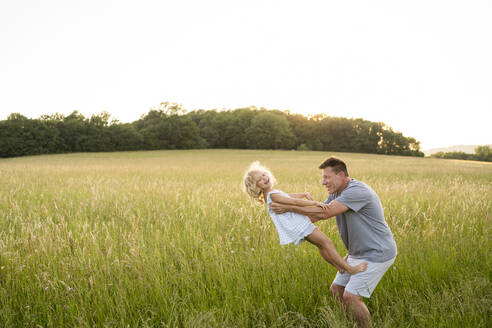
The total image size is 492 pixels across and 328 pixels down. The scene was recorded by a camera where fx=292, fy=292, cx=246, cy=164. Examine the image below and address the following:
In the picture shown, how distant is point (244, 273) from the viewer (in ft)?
11.3

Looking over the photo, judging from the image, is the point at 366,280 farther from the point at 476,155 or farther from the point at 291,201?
the point at 476,155

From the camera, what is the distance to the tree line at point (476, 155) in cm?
8119

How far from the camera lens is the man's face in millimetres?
2885

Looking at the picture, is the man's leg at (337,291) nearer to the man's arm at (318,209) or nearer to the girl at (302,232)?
the girl at (302,232)

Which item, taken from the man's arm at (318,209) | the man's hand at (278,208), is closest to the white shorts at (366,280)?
the man's arm at (318,209)

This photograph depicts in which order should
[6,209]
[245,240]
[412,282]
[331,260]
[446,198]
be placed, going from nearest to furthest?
[331,260], [412,282], [245,240], [6,209], [446,198]

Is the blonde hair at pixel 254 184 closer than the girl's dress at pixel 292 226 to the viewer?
No

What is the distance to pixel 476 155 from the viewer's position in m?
83.2

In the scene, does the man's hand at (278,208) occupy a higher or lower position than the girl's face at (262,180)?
lower

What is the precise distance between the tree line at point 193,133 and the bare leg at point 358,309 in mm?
74493

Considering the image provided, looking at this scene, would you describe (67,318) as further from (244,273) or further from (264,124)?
(264,124)

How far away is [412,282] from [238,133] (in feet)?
284

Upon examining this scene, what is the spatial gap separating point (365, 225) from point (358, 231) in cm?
9

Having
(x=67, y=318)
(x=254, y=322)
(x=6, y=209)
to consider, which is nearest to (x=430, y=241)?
(x=254, y=322)
